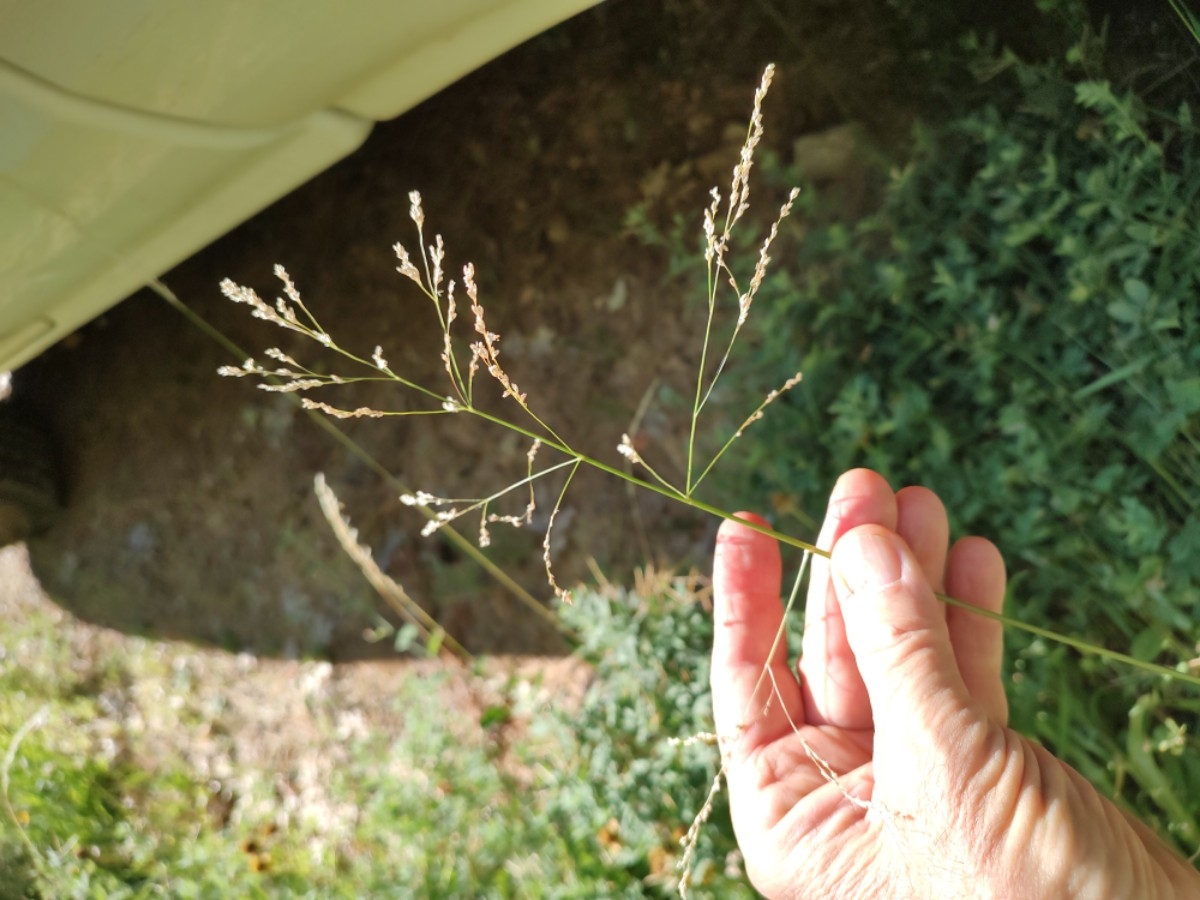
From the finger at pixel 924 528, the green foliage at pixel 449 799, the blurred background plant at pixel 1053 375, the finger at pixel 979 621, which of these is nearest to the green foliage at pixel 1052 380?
the blurred background plant at pixel 1053 375

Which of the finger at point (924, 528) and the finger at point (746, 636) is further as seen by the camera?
the finger at point (746, 636)

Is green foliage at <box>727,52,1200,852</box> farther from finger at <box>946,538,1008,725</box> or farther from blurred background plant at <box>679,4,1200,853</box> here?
finger at <box>946,538,1008,725</box>

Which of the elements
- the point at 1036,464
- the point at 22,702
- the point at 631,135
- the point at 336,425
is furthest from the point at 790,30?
the point at 22,702

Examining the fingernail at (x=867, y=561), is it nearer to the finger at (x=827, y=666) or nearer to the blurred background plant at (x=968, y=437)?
the finger at (x=827, y=666)

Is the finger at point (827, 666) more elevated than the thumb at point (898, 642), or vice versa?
the thumb at point (898, 642)

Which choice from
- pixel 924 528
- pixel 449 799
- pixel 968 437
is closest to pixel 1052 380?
pixel 968 437

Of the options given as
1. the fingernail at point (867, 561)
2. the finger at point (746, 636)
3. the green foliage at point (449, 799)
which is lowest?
the green foliage at point (449, 799)

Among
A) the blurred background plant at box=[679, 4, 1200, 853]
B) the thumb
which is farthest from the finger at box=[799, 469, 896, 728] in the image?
the blurred background plant at box=[679, 4, 1200, 853]

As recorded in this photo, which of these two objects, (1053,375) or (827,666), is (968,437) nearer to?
(1053,375)

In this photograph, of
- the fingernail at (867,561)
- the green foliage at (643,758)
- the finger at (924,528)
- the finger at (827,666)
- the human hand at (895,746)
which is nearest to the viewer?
the human hand at (895,746)
